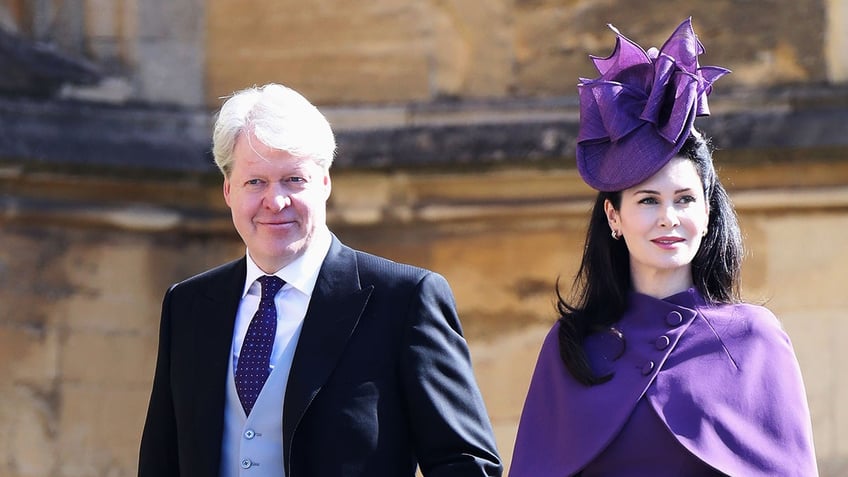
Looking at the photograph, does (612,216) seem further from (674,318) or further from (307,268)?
(307,268)

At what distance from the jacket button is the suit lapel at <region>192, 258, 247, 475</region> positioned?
91cm

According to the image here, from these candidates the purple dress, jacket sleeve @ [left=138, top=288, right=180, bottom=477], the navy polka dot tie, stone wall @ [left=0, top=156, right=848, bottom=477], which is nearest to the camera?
the purple dress

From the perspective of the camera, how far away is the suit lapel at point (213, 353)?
3.23 meters

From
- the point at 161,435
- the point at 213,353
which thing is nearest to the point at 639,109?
the point at 213,353

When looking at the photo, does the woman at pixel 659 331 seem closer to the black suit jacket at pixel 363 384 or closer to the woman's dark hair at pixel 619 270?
the woman's dark hair at pixel 619 270

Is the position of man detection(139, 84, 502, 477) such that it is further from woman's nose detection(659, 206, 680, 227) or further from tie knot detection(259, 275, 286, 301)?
woman's nose detection(659, 206, 680, 227)

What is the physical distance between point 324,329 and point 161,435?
18.3 inches

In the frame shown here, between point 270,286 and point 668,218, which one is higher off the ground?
point 668,218

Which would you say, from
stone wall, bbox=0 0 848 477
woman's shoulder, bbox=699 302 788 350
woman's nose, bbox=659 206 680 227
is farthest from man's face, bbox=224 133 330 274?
stone wall, bbox=0 0 848 477

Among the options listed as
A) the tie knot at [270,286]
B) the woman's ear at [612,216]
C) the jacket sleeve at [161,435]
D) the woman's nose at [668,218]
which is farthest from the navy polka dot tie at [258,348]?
the woman's nose at [668,218]

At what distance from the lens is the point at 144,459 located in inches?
135

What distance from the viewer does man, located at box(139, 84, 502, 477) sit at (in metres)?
3.17

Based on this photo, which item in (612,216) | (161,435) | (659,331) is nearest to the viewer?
(659,331)

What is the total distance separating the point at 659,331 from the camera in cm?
314
